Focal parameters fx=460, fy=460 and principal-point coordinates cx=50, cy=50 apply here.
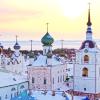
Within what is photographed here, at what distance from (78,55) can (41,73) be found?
3.96m

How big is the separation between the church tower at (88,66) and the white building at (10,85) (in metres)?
5.62

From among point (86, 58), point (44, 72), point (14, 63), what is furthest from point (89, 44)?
point (14, 63)

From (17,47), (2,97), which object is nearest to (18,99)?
(2,97)

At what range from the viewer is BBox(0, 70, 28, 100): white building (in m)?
41.8

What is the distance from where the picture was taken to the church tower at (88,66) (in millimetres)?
43688

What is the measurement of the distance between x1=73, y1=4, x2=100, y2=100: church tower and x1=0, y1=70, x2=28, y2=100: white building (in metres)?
5.62

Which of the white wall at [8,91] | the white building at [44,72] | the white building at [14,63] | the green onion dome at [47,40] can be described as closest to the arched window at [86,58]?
the white building at [44,72]

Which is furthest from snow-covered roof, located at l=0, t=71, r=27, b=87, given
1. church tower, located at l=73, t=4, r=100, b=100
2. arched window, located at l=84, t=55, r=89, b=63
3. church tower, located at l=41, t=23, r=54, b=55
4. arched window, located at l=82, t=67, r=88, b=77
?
arched window, located at l=84, t=55, r=89, b=63

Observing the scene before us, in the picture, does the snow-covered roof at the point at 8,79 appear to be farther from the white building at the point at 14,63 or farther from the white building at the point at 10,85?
the white building at the point at 14,63

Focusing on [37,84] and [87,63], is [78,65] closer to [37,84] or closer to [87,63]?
[87,63]

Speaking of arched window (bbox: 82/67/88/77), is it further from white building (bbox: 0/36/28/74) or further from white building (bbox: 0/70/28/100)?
white building (bbox: 0/36/28/74)

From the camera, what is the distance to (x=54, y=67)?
147 ft

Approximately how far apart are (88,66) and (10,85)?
25.0 feet

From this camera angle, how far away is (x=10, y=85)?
43000mm
